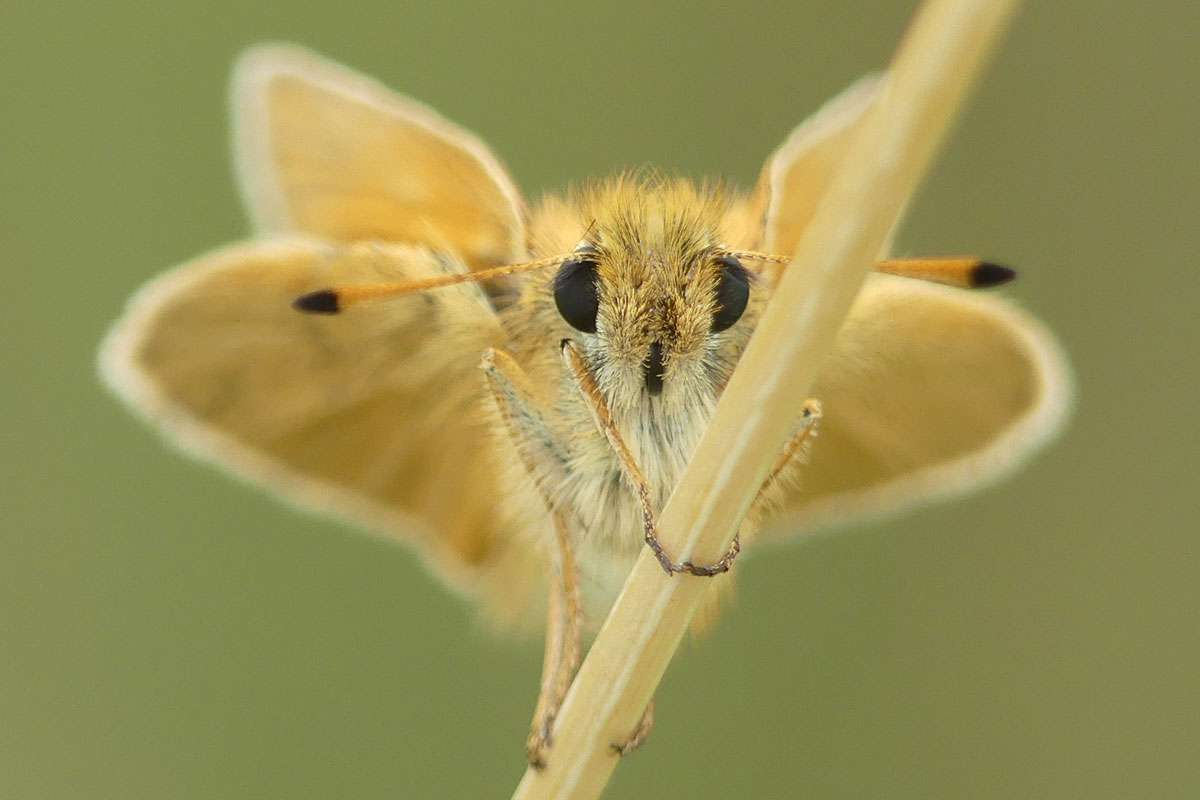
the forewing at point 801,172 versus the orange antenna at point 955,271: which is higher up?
the orange antenna at point 955,271

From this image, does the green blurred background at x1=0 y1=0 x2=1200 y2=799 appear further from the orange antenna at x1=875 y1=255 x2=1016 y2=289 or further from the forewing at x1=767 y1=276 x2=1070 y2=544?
the orange antenna at x1=875 y1=255 x2=1016 y2=289

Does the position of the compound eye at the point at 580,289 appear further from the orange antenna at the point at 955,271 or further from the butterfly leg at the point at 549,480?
the orange antenna at the point at 955,271

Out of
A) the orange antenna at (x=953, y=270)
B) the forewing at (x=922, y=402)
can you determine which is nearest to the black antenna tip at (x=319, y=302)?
the orange antenna at (x=953, y=270)

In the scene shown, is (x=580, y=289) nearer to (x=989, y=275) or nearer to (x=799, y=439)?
(x=799, y=439)

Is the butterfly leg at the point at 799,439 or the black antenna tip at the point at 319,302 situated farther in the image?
the butterfly leg at the point at 799,439

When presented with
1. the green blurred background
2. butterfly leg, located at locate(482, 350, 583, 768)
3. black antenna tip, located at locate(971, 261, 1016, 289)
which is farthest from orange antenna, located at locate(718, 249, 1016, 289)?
the green blurred background

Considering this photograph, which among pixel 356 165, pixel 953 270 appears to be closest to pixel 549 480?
pixel 953 270

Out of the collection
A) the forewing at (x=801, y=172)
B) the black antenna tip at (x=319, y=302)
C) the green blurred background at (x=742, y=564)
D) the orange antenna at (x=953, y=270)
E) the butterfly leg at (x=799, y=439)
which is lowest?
the green blurred background at (x=742, y=564)

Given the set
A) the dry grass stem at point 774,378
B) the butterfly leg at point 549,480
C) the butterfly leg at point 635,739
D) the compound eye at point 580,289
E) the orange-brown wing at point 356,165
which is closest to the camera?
the dry grass stem at point 774,378
